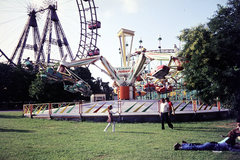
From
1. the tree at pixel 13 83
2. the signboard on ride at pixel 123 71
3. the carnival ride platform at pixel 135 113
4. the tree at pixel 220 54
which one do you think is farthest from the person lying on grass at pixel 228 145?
the tree at pixel 13 83

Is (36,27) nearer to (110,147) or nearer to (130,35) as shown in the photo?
(130,35)

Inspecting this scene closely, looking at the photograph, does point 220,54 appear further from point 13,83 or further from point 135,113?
point 13,83

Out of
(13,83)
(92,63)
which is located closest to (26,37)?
(13,83)

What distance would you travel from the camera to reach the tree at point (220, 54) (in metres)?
10.1

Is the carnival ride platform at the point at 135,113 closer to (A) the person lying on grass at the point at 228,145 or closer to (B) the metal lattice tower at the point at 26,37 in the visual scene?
(A) the person lying on grass at the point at 228,145

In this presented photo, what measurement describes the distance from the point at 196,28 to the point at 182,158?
349 inches

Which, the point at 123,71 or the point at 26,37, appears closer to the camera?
the point at 123,71

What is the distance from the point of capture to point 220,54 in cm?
1014

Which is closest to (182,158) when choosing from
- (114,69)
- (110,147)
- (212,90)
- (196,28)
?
(110,147)

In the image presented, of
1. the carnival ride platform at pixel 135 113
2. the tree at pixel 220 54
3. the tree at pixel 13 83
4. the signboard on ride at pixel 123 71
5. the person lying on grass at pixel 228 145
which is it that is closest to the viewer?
the person lying on grass at pixel 228 145

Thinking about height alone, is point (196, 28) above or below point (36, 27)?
below

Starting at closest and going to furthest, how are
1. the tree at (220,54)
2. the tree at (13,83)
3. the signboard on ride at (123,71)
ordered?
the tree at (220,54) < the signboard on ride at (123,71) < the tree at (13,83)

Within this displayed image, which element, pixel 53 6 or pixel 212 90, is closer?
pixel 212 90

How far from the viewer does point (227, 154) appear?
5434 millimetres
